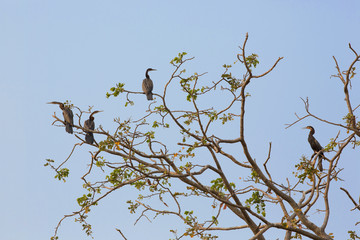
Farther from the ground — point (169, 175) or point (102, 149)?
point (102, 149)

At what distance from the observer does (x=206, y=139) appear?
9258mm

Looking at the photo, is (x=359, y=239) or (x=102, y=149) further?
(x=359, y=239)

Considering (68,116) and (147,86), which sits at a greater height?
(147,86)

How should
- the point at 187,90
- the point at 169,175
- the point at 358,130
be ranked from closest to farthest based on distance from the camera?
the point at 169,175, the point at 187,90, the point at 358,130

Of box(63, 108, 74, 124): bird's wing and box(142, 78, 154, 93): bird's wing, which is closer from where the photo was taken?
box(63, 108, 74, 124): bird's wing

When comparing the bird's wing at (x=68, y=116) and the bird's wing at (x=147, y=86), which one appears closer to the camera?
the bird's wing at (x=68, y=116)

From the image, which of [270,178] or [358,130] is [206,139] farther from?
[358,130]

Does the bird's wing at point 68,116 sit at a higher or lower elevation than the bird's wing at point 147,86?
lower

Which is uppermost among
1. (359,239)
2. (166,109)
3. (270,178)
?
(166,109)

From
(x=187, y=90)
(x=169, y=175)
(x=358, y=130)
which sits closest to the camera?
(x=169, y=175)

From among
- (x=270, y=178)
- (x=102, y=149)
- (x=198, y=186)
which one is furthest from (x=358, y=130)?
(x=102, y=149)

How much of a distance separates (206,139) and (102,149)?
2.02 m

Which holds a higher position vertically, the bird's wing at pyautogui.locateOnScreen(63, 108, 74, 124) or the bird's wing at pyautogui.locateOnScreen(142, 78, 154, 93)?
the bird's wing at pyautogui.locateOnScreen(142, 78, 154, 93)

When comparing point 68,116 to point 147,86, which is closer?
point 68,116
